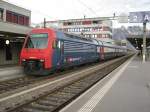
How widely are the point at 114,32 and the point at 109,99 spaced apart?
101m

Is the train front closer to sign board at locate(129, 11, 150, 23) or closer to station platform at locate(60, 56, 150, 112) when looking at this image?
station platform at locate(60, 56, 150, 112)

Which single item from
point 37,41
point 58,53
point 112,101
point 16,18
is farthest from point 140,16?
point 112,101

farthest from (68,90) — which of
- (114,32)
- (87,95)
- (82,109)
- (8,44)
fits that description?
(114,32)

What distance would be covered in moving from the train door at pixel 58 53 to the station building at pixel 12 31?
15.5 ft

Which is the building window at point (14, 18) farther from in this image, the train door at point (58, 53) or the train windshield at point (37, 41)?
the train door at point (58, 53)

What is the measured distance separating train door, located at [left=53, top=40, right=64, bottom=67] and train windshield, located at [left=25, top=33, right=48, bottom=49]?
0.68 meters

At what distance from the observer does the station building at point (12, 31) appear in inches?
835

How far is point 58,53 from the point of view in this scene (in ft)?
57.4

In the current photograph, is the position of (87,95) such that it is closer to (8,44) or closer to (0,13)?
(8,44)

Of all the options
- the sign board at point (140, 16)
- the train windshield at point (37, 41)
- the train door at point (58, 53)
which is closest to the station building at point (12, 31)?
the train windshield at point (37, 41)

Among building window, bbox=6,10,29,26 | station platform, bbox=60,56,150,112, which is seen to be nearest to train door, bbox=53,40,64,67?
station platform, bbox=60,56,150,112

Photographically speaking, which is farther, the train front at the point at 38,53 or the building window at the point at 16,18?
the building window at the point at 16,18

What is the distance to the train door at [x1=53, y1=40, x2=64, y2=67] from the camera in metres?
16.9

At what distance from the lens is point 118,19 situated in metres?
32.0
